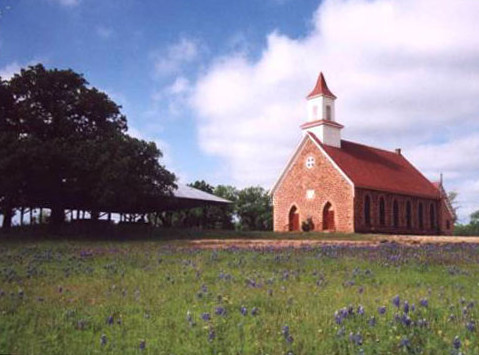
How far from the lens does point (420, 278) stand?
9805mm

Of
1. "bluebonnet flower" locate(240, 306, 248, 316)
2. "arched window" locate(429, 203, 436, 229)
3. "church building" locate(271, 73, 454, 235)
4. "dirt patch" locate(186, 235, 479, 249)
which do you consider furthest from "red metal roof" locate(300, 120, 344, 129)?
"bluebonnet flower" locate(240, 306, 248, 316)

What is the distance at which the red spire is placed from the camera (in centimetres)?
4686

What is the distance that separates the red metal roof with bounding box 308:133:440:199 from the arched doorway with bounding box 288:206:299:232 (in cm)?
603

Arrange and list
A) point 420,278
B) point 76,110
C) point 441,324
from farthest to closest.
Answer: point 76,110 < point 420,278 < point 441,324

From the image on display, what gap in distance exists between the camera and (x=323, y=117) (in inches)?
1815

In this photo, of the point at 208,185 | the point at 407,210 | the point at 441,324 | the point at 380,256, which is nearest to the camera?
the point at 441,324

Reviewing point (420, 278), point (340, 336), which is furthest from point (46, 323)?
point (420, 278)

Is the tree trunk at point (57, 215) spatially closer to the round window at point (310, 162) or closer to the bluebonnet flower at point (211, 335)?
the round window at point (310, 162)

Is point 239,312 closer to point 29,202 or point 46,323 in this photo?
point 46,323

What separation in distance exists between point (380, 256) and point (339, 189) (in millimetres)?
28482

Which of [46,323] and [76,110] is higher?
[76,110]

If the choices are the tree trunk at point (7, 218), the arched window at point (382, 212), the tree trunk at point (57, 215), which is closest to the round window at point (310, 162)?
the arched window at point (382, 212)

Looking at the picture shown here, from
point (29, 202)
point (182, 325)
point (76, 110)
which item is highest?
point (76, 110)

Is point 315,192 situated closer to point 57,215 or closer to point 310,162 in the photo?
point 310,162
